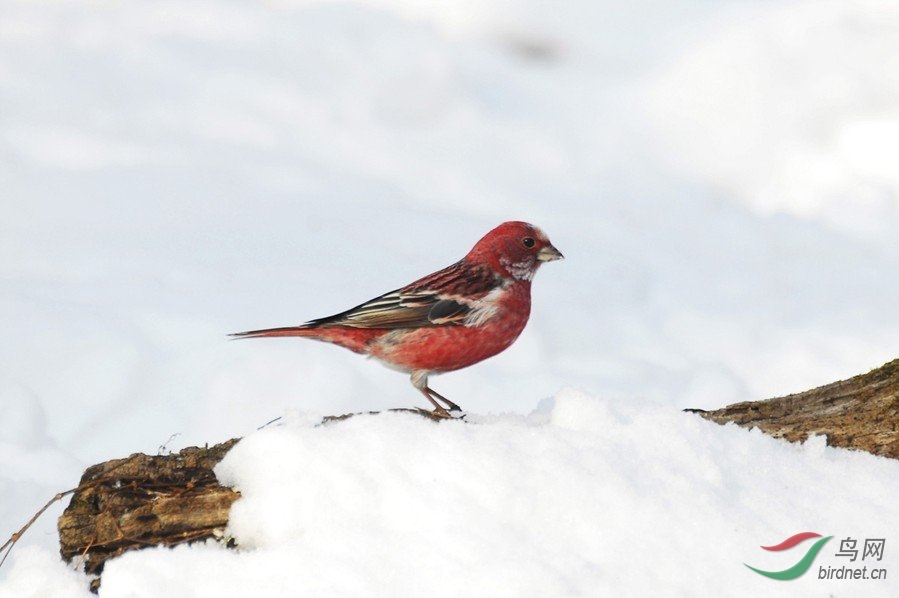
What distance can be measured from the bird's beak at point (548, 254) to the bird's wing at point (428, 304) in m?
0.39

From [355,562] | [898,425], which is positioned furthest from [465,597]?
[898,425]

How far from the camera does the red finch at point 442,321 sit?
24.2 ft

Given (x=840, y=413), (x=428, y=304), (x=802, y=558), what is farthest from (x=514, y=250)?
(x=802, y=558)

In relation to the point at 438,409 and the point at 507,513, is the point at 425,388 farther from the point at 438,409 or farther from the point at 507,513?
the point at 507,513

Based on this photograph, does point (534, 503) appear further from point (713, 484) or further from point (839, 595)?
point (839, 595)

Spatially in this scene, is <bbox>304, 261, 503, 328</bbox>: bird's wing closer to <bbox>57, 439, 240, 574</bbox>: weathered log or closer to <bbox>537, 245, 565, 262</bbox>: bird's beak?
<bbox>537, 245, 565, 262</bbox>: bird's beak

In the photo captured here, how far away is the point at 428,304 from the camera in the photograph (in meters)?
7.52

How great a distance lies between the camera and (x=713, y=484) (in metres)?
6.11

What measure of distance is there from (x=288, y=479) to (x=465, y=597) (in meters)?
1.17

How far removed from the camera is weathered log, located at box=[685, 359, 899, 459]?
696 cm

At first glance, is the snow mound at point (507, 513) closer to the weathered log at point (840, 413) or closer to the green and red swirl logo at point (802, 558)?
the green and red swirl logo at point (802, 558)

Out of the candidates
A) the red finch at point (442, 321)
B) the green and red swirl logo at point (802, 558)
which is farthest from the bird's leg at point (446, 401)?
the green and red swirl logo at point (802, 558)

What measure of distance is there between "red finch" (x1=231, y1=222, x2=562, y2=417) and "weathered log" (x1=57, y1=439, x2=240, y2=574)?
1.21 metres

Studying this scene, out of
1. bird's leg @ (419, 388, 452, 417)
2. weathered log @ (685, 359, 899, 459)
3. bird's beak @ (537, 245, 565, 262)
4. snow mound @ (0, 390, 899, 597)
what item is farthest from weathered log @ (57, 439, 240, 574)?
weathered log @ (685, 359, 899, 459)
